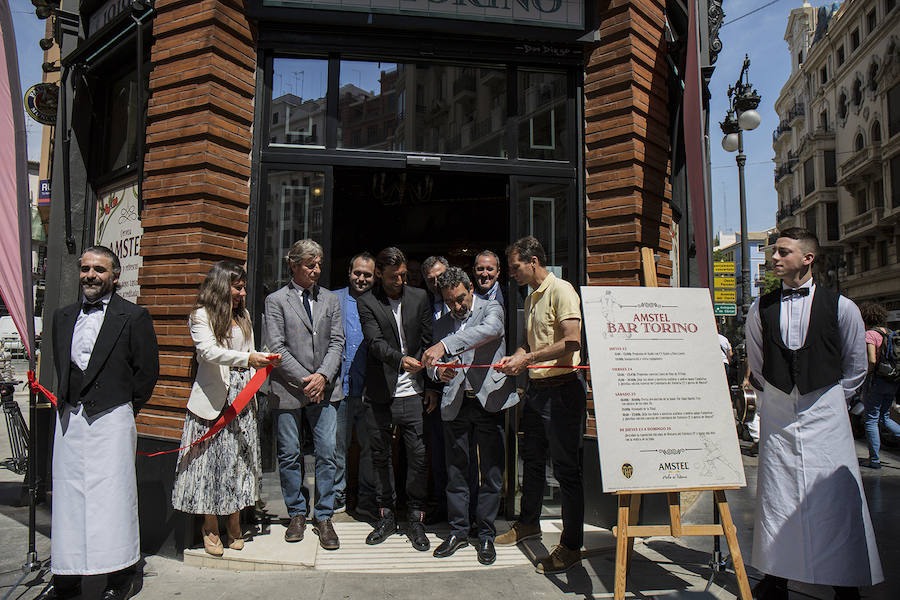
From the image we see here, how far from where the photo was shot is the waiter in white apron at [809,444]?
10.8 feet

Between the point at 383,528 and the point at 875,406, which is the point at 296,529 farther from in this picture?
the point at 875,406

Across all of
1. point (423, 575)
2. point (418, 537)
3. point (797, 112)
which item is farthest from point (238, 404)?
point (797, 112)

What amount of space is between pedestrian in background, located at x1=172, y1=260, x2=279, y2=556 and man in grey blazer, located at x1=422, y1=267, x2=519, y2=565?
136cm

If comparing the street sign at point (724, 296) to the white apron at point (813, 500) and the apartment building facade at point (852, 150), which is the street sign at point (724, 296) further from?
the apartment building facade at point (852, 150)

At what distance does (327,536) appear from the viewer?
4.34 m

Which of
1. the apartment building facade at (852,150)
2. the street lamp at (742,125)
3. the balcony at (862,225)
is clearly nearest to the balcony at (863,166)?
the apartment building facade at (852,150)

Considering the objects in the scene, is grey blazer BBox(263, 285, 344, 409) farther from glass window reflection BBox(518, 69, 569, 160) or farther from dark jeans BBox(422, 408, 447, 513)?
glass window reflection BBox(518, 69, 569, 160)

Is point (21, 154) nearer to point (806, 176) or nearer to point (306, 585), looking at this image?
point (306, 585)

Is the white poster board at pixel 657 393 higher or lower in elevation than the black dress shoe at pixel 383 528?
higher

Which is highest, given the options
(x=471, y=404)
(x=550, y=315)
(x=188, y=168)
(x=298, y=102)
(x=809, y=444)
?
(x=298, y=102)

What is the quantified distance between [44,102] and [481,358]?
7.67m

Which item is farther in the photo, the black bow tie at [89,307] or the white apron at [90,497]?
the black bow tie at [89,307]

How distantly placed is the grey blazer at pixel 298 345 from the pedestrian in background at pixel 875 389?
7247 mm

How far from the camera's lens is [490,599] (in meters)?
3.55
